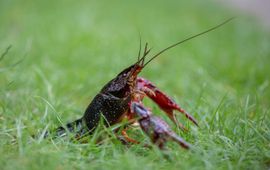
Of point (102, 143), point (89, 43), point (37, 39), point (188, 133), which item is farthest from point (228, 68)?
point (102, 143)

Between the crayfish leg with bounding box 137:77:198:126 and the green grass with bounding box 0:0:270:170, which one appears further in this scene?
A: the crayfish leg with bounding box 137:77:198:126

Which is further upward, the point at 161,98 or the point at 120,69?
the point at 120,69

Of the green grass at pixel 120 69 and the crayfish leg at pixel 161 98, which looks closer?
the green grass at pixel 120 69

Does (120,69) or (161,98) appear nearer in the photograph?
(161,98)
